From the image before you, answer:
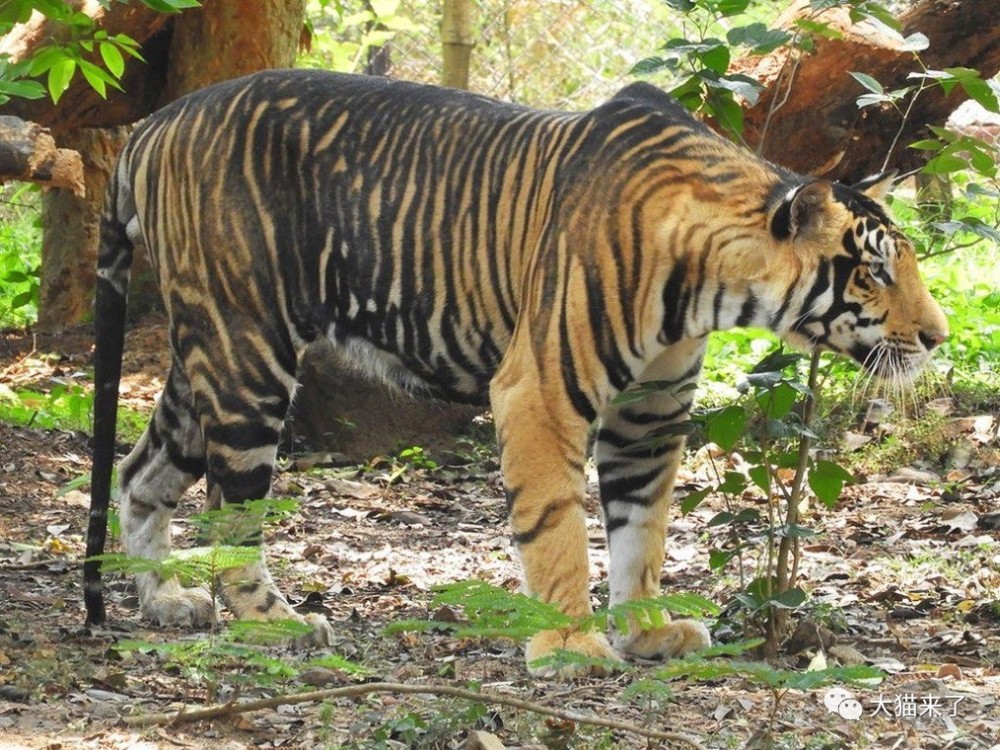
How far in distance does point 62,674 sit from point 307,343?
5.11ft

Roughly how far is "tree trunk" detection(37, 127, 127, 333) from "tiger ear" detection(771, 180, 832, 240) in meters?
5.64

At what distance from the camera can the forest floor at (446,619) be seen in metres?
3.09

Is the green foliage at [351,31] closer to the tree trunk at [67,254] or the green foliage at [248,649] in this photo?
the tree trunk at [67,254]

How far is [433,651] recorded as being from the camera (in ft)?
13.8

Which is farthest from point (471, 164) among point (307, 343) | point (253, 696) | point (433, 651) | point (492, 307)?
point (253, 696)

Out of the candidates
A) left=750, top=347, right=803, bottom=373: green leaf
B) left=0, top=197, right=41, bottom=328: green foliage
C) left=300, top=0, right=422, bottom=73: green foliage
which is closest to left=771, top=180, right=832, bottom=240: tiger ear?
left=750, top=347, right=803, bottom=373: green leaf

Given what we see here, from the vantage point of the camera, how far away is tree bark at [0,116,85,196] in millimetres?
5035

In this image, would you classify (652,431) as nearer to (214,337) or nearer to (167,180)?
(214,337)

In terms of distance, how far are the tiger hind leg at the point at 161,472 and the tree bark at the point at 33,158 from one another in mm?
959

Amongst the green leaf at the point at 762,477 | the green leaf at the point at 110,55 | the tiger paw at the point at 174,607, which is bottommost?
the tiger paw at the point at 174,607

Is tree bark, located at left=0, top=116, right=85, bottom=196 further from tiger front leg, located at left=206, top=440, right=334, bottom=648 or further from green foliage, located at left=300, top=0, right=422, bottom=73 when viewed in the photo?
green foliage, located at left=300, top=0, right=422, bottom=73

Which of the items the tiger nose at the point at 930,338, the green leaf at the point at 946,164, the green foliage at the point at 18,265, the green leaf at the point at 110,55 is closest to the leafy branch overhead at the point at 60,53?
the green leaf at the point at 110,55

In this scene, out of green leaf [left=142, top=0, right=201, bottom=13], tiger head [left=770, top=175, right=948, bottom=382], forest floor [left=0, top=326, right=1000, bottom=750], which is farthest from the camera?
tiger head [left=770, top=175, right=948, bottom=382]

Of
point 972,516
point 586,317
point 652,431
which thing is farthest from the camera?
point 972,516
